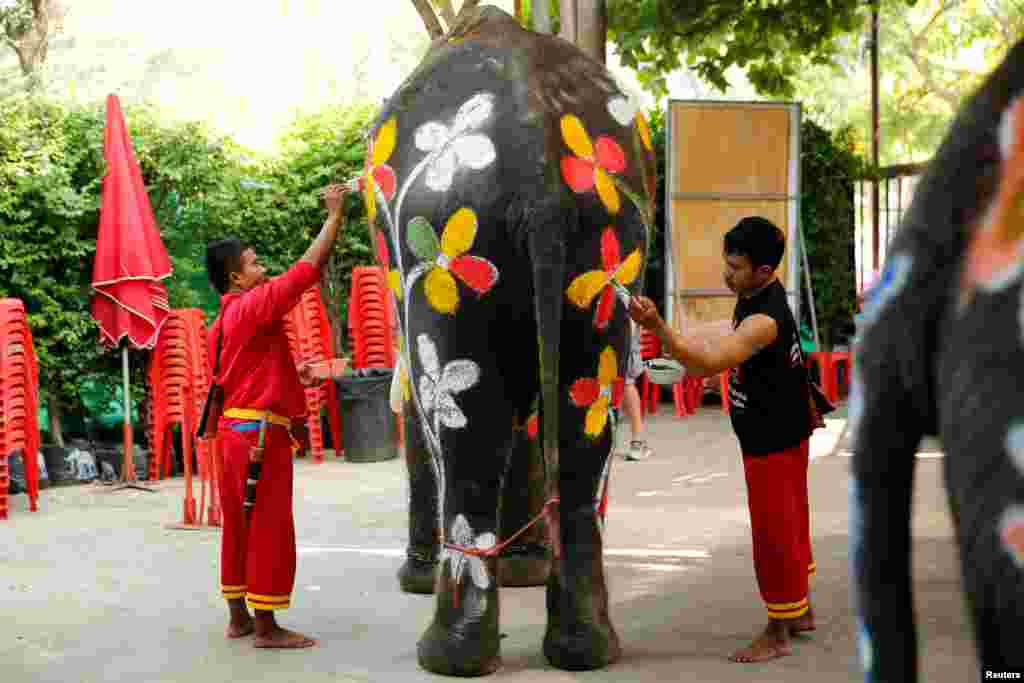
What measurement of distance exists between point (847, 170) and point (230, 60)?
28.5m

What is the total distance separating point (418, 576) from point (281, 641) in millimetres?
960

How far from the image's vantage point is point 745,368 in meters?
4.93

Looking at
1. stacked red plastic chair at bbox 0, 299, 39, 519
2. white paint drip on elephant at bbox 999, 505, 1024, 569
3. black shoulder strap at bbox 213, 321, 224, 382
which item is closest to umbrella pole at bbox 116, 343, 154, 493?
stacked red plastic chair at bbox 0, 299, 39, 519

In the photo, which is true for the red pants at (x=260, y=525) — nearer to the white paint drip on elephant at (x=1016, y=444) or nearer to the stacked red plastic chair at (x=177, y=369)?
the white paint drip on elephant at (x=1016, y=444)

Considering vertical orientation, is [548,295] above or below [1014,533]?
above

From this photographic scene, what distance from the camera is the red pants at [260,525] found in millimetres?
5203

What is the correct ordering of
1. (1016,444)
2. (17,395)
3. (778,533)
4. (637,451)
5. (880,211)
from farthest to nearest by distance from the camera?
(880,211) → (637,451) → (17,395) → (778,533) → (1016,444)

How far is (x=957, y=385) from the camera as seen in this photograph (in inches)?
60.7

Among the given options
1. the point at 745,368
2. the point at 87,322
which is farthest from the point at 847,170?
the point at 745,368

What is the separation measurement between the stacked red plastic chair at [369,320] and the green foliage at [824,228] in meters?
5.26

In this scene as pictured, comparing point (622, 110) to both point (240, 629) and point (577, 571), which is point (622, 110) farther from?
point (240, 629)

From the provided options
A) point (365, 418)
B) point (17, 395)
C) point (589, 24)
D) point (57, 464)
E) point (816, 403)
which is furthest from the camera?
point (365, 418)

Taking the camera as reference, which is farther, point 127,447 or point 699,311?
point 699,311

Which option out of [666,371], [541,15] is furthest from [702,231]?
[666,371]
